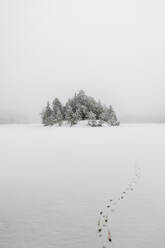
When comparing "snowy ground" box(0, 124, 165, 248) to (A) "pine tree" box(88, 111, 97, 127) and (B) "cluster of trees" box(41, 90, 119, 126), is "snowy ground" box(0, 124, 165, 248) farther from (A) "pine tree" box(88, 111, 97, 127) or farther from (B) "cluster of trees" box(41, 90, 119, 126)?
(B) "cluster of trees" box(41, 90, 119, 126)

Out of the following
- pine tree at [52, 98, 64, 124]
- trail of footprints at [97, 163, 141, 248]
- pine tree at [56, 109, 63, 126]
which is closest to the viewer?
trail of footprints at [97, 163, 141, 248]

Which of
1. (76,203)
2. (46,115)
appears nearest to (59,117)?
(46,115)

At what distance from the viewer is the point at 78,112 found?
3969 centimetres

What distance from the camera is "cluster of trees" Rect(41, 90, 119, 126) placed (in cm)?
3966

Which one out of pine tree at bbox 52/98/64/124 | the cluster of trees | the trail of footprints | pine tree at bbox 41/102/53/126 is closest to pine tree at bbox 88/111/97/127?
the cluster of trees

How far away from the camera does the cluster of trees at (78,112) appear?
39.7m

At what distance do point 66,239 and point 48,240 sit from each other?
44cm

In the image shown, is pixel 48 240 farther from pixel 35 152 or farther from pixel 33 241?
pixel 35 152

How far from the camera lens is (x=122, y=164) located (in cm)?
1062

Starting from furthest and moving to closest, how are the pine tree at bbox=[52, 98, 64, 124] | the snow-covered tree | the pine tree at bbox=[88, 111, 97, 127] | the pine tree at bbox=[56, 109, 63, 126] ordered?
1. the pine tree at bbox=[52, 98, 64, 124]
2. the pine tree at bbox=[56, 109, 63, 126]
3. the snow-covered tree
4. the pine tree at bbox=[88, 111, 97, 127]

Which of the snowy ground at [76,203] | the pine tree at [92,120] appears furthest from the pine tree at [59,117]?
the snowy ground at [76,203]

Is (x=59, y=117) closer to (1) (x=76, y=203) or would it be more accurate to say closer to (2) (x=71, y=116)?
(2) (x=71, y=116)

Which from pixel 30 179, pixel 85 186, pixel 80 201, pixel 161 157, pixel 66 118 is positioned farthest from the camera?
pixel 66 118

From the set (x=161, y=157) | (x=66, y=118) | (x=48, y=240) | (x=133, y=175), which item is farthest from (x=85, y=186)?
(x=66, y=118)
